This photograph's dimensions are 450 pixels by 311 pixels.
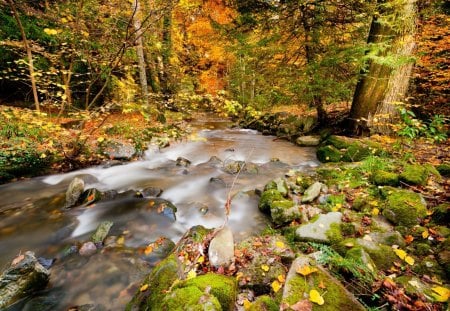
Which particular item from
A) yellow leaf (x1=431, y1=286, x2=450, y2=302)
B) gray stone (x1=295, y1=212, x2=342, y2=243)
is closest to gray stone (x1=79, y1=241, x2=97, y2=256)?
gray stone (x1=295, y1=212, x2=342, y2=243)

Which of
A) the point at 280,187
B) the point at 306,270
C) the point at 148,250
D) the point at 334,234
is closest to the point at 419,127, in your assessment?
the point at 280,187

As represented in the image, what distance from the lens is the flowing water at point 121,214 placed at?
342cm

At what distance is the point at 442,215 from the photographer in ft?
10.1

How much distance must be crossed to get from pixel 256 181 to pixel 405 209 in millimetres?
3363

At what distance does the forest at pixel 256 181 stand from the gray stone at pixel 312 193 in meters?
0.05

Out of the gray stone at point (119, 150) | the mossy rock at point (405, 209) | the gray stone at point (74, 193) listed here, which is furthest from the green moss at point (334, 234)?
the gray stone at point (119, 150)

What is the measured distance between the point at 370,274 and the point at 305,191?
2566 millimetres

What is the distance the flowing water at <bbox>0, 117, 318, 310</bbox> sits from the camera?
3424 millimetres

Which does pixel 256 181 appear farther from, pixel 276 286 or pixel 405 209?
pixel 276 286

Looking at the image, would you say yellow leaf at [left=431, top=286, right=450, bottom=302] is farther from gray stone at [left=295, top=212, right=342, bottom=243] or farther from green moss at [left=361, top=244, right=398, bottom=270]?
gray stone at [left=295, top=212, right=342, bottom=243]

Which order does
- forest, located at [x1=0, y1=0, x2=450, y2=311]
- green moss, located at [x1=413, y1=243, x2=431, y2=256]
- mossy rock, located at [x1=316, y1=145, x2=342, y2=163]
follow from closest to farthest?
forest, located at [x1=0, y1=0, x2=450, y2=311] → green moss, located at [x1=413, y1=243, x2=431, y2=256] → mossy rock, located at [x1=316, y1=145, x2=342, y2=163]

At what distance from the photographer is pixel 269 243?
320 cm

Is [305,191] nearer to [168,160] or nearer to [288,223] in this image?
[288,223]

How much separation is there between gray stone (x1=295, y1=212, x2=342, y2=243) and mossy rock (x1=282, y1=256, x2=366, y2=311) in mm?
1120
